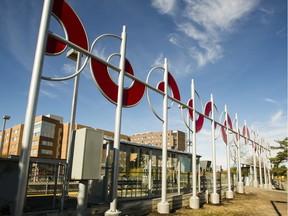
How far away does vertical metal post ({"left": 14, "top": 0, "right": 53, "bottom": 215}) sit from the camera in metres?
3.77

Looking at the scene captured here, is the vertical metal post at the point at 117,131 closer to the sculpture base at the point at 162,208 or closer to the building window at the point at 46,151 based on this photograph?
the sculpture base at the point at 162,208

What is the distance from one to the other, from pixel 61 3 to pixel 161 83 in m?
4.99

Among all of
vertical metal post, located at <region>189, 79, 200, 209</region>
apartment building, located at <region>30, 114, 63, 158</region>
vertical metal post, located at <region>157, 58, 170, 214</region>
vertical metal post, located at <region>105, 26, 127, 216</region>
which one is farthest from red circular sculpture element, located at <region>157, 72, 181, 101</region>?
apartment building, located at <region>30, 114, 63, 158</region>

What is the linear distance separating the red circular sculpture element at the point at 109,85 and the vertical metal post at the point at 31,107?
168 cm

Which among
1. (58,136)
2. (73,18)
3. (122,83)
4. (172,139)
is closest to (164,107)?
(122,83)

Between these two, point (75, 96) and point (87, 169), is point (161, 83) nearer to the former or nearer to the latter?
point (75, 96)

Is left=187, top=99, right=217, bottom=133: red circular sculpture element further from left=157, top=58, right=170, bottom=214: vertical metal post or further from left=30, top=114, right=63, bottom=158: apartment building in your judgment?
left=30, top=114, right=63, bottom=158: apartment building

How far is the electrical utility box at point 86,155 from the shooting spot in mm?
4148

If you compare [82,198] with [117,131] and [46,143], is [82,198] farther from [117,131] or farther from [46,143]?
[46,143]

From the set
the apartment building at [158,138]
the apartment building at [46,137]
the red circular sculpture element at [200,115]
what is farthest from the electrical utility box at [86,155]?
the apartment building at [158,138]

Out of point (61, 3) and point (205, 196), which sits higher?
point (61, 3)

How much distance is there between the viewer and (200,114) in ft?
39.7

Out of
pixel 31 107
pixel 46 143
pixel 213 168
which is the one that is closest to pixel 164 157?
pixel 213 168

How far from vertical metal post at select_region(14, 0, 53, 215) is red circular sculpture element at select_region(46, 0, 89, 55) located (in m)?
0.42
